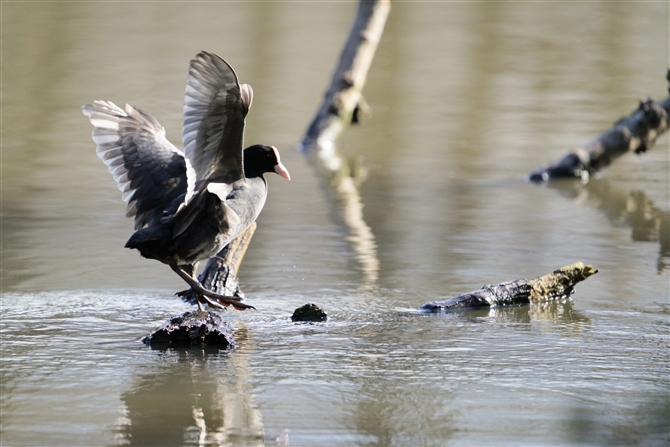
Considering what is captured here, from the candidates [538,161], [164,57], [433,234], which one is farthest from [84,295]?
[164,57]

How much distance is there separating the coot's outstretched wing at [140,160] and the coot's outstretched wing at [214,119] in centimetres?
34

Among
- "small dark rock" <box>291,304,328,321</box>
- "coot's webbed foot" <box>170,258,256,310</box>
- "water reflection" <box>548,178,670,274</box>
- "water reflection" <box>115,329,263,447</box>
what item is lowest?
"water reflection" <box>115,329,263,447</box>

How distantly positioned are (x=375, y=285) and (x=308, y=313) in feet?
3.28

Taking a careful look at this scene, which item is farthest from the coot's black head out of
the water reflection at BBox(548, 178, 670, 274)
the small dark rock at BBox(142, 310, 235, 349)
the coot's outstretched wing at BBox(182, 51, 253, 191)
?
the water reflection at BBox(548, 178, 670, 274)

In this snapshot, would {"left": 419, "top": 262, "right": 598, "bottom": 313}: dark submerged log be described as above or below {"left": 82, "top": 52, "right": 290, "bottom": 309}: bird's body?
below

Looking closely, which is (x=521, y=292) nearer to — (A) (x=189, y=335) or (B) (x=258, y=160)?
(B) (x=258, y=160)

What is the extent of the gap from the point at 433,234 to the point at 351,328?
269 centimetres

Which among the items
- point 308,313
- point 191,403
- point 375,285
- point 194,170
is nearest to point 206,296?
point 308,313

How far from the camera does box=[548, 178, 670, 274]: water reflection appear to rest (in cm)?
782

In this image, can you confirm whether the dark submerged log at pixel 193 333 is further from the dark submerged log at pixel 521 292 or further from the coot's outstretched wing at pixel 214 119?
the dark submerged log at pixel 521 292

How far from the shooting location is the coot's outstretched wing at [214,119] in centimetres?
510

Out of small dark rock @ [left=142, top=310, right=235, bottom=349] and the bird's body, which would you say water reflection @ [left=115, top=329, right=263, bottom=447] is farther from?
the bird's body

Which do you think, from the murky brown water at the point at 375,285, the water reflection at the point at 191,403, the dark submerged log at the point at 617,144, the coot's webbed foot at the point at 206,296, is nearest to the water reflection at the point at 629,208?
the murky brown water at the point at 375,285

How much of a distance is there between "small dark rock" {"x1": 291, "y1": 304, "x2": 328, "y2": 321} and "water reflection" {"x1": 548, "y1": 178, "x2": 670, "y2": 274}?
100 inches
